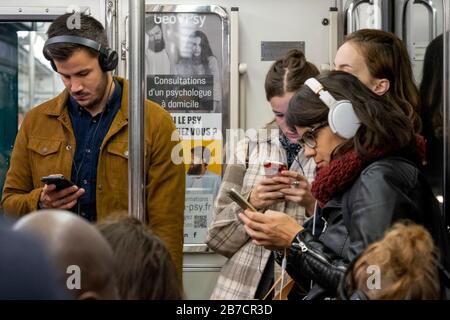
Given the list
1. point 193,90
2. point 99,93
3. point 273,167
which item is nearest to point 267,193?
point 273,167

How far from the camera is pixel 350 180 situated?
2123mm

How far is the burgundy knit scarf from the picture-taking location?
6.92 feet

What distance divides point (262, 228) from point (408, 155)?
46 cm

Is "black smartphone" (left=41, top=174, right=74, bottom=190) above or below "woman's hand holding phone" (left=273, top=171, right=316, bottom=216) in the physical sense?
above

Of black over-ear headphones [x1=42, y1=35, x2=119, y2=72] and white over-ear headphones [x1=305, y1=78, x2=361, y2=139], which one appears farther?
black over-ear headphones [x1=42, y1=35, x2=119, y2=72]

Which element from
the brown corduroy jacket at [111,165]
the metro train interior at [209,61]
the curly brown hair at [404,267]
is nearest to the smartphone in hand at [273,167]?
the metro train interior at [209,61]

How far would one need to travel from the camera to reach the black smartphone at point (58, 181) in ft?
8.34

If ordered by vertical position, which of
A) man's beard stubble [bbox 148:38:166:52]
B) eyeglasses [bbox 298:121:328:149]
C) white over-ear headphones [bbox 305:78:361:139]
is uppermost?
man's beard stubble [bbox 148:38:166:52]

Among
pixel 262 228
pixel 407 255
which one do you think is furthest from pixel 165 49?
pixel 407 255

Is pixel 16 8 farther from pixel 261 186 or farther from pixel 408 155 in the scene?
pixel 408 155

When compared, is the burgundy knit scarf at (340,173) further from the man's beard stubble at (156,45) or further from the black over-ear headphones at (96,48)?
the man's beard stubble at (156,45)

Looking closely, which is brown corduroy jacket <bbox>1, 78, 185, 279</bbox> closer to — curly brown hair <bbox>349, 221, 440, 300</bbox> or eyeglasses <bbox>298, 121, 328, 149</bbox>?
eyeglasses <bbox>298, 121, 328, 149</bbox>

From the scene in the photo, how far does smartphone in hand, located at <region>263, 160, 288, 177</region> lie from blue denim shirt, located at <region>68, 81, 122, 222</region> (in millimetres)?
606

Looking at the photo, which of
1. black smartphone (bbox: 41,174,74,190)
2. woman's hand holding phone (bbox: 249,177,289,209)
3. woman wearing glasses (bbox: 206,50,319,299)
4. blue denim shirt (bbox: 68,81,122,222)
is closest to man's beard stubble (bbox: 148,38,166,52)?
woman wearing glasses (bbox: 206,50,319,299)
